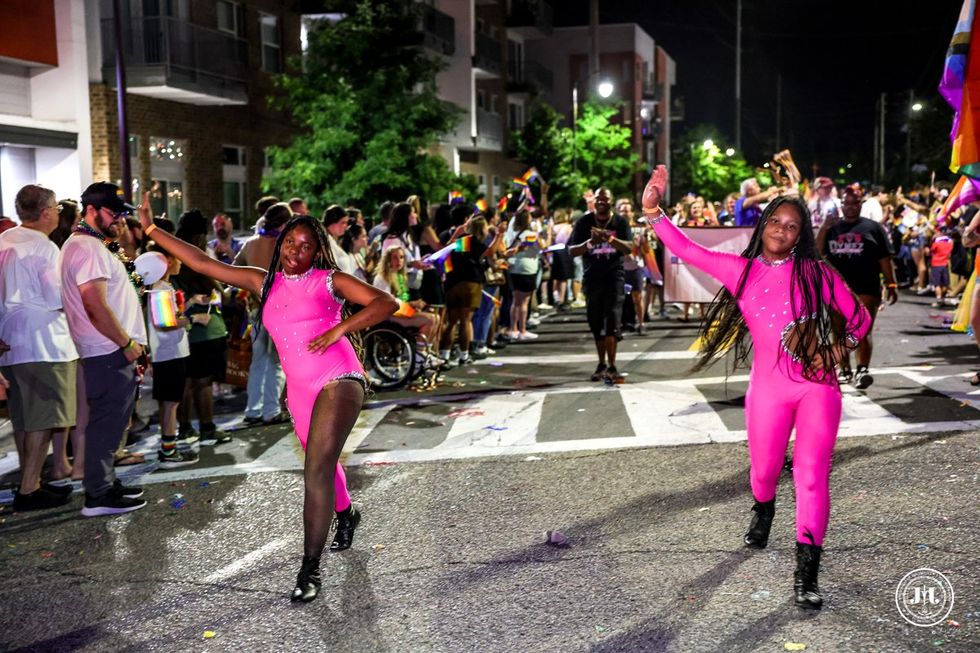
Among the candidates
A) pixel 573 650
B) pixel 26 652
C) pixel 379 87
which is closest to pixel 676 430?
pixel 573 650

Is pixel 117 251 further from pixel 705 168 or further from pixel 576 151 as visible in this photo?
pixel 705 168

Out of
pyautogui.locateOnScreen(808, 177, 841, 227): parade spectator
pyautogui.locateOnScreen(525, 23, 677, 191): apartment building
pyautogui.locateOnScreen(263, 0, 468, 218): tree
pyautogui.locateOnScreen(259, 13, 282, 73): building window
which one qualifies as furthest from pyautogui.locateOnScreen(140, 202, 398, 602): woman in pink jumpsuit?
pyautogui.locateOnScreen(525, 23, 677, 191): apartment building

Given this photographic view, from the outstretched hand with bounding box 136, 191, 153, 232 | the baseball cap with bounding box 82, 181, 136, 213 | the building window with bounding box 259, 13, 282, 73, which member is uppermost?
the building window with bounding box 259, 13, 282, 73

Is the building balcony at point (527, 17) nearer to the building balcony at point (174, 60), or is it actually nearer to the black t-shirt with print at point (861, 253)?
the building balcony at point (174, 60)

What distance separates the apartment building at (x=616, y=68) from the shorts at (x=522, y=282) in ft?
149

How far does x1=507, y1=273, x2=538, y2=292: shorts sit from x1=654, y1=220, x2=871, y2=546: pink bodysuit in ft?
37.0

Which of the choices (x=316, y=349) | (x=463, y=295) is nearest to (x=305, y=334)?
→ (x=316, y=349)

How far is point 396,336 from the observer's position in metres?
12.1

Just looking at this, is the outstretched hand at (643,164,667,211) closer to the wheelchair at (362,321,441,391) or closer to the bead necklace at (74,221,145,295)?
the bead necklace at (74,221,145,295)

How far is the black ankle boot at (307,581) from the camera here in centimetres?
525

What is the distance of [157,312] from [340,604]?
3945mm

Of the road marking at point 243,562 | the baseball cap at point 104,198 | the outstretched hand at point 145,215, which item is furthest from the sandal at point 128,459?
the outstretched hand at point 145,215

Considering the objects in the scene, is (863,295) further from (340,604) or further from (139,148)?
(139,148)

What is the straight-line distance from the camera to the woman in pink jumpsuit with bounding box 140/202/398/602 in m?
5.36
